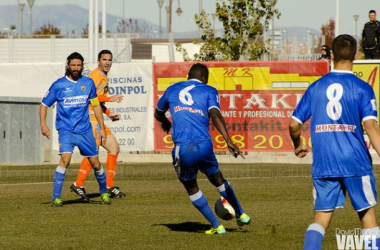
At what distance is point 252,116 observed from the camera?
81.0ft

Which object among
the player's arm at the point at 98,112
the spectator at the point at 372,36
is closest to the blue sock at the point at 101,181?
the player's arm at the point at 98,112

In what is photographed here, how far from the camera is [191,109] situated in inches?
406

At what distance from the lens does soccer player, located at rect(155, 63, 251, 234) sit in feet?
33.6

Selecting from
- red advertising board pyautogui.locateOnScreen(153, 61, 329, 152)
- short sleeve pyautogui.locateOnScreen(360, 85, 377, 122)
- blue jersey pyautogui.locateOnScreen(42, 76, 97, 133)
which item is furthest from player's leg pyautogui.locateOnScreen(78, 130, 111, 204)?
red advertising board pyautogui.locateOnScreen(153, 61, 329, 152)

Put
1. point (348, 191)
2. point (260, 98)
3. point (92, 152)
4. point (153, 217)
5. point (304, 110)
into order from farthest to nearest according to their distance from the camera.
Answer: point (260, 98) < point (92, 152) < point (153, 217) < point (304, 110) < point (348, 191)

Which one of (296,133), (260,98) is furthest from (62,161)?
(260,98)

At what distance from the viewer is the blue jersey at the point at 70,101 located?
44.4ft

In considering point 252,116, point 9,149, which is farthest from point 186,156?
point 9,149

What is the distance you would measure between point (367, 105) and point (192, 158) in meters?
3.01

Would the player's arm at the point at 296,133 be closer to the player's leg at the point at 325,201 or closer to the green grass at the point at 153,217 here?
the player's leg at the point at 325,201

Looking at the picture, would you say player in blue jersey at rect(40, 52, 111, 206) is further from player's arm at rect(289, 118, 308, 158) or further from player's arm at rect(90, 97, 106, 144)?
player's arm at rect(289, 118, 308, 158)

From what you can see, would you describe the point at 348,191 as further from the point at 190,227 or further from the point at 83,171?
the point at 83,171

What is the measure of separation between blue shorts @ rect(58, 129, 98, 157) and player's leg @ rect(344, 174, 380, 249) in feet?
22.0

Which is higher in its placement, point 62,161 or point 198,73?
point 198,73
